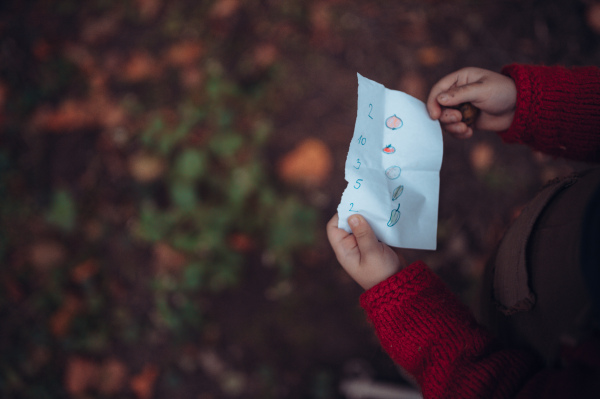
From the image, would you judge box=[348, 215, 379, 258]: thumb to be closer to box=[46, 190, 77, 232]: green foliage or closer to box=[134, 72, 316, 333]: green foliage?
box=[134, 72, 316, 333]: green foliage

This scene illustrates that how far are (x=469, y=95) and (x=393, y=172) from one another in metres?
0.31

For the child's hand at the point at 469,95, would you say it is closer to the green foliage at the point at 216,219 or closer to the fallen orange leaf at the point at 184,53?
the green foliage at the point at 216,219

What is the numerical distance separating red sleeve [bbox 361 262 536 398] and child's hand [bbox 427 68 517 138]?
398mm

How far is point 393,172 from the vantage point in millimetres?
857

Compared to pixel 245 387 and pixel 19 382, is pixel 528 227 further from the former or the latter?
pixel 19 382

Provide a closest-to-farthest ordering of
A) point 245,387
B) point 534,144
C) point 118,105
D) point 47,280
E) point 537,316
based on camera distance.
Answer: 1. point 537,316
2. point 534,144
3. point 245,387
4. point 47,280
5. point 118,105

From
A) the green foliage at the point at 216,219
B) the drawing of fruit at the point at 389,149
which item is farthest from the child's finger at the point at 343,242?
the green foliage at the point at 216,219

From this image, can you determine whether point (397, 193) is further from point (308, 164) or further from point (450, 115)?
point (308, 164)

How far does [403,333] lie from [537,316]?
0.29 metres

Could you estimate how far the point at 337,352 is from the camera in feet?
5.37

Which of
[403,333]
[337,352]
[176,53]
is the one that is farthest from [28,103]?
[403,333]

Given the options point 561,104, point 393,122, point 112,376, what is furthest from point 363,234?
point 112,376

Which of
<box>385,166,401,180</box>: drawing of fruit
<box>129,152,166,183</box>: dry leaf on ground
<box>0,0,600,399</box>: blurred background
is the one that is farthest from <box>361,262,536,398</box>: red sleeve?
<box>129,152,166,183</box>: dry leaf on ground

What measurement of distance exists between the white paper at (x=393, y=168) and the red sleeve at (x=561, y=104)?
25 cm
